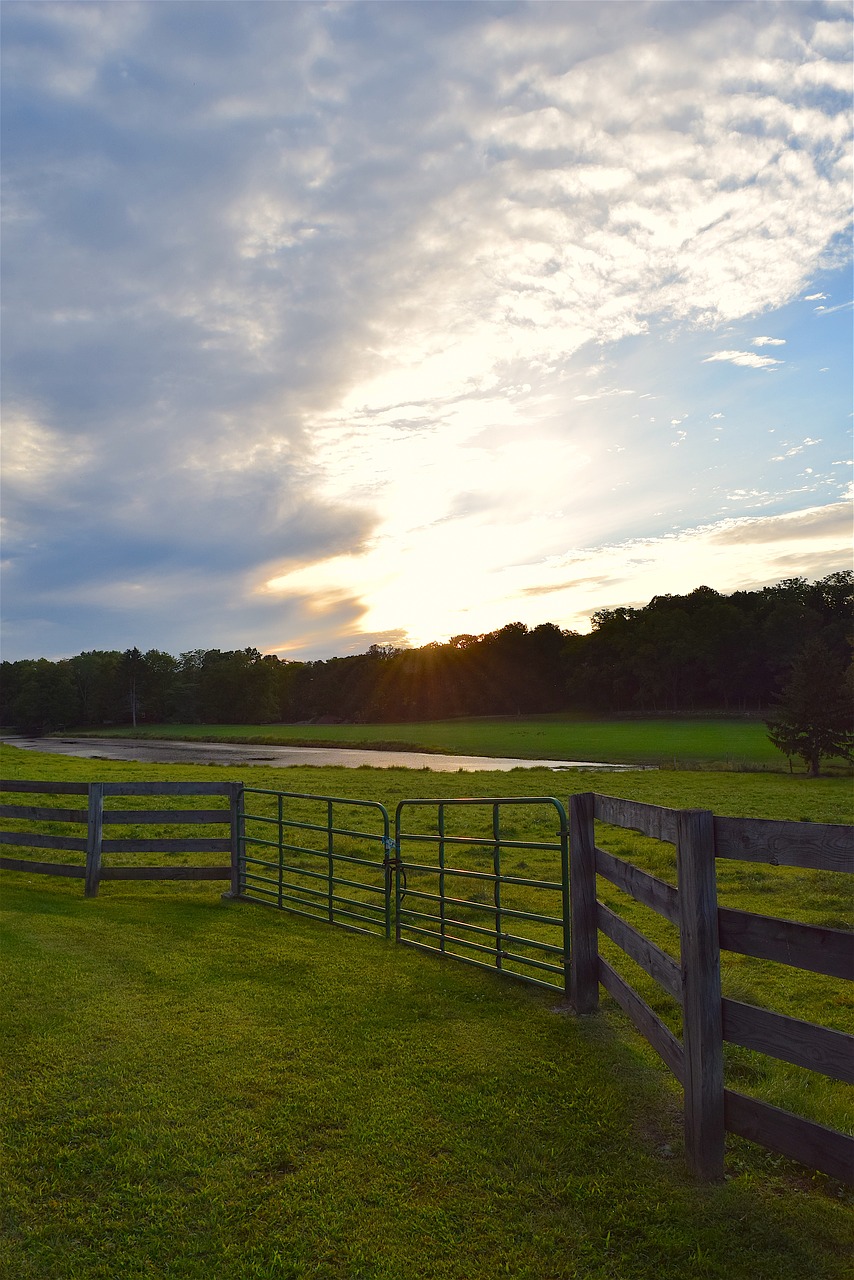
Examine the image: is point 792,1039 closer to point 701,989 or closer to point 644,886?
point 701,989

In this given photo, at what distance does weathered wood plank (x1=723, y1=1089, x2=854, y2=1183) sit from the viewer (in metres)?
3.12

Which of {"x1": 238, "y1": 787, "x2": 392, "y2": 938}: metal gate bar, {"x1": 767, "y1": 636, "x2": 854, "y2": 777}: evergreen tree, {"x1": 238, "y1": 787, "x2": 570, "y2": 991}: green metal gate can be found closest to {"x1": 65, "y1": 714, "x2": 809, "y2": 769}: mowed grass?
{"x1": 767, "y1": 636, "x2": 854, "y2": 777}: evergreen tree

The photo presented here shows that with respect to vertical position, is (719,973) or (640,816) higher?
(640,816)

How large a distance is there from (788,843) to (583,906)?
2.94 m

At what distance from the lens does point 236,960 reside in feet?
25.5

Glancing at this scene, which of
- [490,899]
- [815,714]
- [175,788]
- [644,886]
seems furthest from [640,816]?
[815,714]

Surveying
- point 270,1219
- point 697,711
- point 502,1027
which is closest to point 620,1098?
point 502,1027

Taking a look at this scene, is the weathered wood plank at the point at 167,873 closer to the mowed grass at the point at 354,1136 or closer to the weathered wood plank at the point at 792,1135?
the mowed grass at the point at 354,1136

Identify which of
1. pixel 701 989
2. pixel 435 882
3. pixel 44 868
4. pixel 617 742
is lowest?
pixel 617 742

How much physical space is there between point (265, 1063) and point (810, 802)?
2160 cm

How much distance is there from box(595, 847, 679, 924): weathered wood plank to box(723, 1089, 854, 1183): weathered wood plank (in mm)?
808

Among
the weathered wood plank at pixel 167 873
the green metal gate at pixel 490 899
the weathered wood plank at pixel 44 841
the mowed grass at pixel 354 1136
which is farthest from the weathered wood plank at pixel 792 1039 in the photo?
the weathered wood plank at pixel 44 841

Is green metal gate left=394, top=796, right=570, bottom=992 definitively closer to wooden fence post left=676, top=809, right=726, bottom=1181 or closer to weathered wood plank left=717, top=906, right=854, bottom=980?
wooden fence post left=676, top=809, right=726, bottom=1181

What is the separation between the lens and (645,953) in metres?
4.57
